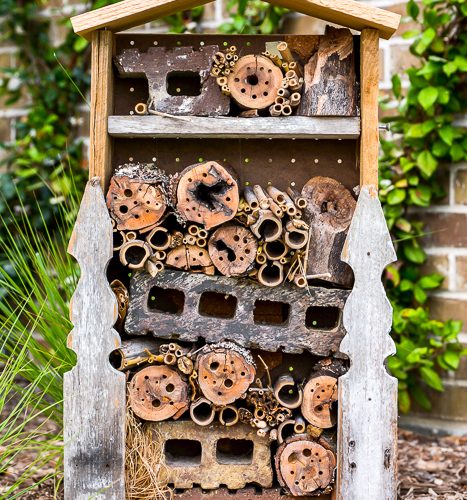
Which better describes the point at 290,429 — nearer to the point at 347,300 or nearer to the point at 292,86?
the point at 347,300

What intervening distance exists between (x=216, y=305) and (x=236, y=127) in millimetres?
637

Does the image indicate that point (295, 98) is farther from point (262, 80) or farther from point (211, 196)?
point (211, 196)

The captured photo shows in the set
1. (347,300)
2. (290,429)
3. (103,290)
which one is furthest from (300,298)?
(103,290)

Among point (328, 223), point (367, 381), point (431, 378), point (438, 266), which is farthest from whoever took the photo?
point (438, 266)

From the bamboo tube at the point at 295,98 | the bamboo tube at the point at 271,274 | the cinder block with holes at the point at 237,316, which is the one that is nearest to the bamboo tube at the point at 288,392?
the cinder block with holes at the point at 237,316

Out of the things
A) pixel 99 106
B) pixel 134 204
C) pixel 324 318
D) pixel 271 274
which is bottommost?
pixel 324 318

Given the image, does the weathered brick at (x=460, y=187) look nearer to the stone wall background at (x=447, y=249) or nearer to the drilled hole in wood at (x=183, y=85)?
the stone wall background at (x=447, y=249)

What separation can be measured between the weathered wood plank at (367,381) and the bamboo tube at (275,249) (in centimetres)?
20

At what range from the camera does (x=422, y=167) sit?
12.0ft

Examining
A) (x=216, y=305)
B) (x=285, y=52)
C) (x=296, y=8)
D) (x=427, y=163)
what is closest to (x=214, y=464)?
(x=216, y=305)

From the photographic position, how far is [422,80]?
11.9ft

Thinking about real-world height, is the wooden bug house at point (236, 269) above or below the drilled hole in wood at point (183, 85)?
below

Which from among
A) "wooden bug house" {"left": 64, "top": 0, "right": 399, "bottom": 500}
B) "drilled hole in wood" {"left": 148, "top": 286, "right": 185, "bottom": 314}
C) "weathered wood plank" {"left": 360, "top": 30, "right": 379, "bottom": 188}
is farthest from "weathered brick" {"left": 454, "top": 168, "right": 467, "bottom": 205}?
"drilled hole in wood" {"left": 148, "top": 286, "right": 185, "bottom": 314}

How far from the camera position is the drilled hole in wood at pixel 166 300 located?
2875 mm
